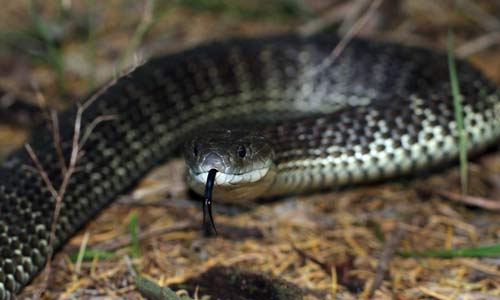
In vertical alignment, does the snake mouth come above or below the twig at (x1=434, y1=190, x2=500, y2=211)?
above

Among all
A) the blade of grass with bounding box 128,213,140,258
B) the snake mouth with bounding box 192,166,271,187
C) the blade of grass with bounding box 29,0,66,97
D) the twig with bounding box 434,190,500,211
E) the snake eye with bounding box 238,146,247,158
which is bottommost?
the blade of grass with bounding box 128,213,140,258

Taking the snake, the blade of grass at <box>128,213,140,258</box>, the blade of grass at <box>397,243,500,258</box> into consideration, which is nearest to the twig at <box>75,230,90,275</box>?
the snake

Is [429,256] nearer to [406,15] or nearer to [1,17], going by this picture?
[406,15]

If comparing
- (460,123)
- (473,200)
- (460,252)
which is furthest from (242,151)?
(473,200)

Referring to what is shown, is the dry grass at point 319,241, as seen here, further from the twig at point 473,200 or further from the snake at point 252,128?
the snake at point 252,128

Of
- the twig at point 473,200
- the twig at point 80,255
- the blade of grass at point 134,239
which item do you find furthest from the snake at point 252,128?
the blade of grass at point 134,239

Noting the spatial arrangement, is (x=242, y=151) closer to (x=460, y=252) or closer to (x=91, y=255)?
(x=91, y=255)

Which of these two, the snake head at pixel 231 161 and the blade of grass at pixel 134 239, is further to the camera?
the blade of grass at pixel 134 239

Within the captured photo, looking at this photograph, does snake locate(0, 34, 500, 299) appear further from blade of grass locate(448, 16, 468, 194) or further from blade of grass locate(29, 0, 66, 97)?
blade of grass locate(29, 0, 66, 97)
